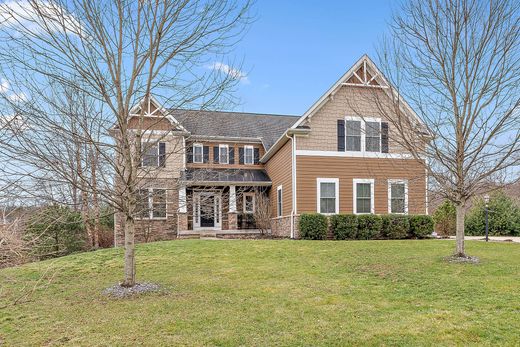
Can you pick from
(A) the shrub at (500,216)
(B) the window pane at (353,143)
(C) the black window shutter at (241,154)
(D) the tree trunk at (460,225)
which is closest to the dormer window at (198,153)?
(C) the black window shutter at (241,154)

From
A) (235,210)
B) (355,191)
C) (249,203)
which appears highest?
(355,191)

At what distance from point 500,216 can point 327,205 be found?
9693 millimetres

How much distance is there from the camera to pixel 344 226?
16688 mm

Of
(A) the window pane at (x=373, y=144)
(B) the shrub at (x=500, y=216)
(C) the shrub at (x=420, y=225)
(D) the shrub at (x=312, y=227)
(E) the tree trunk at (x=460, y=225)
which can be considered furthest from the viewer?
(B) the shrub at (x=500, y=216)

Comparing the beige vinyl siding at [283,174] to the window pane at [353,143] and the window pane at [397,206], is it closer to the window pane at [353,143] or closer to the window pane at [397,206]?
the window pane at [353,143]

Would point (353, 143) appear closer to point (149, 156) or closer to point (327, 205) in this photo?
point (327, 205)

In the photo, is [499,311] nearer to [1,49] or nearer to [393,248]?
[393,248]

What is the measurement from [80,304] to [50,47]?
4427mm

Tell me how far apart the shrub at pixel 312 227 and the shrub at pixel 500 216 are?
930 centimetres

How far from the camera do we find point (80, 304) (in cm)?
712

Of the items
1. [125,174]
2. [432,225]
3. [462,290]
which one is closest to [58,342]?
[125,174]

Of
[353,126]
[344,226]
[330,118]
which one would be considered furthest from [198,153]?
[344,226]

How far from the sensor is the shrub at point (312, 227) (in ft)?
53.6

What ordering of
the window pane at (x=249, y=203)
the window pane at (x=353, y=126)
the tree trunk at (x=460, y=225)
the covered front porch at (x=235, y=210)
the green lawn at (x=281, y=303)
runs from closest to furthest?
the green lawn at (x=281, y=303) → the tree trunk at (x=460, y=225) → the window pane at (x=353, y=126) → the covered front porch at (x=235, y=210) → the window pane at (x=249, y=203)
